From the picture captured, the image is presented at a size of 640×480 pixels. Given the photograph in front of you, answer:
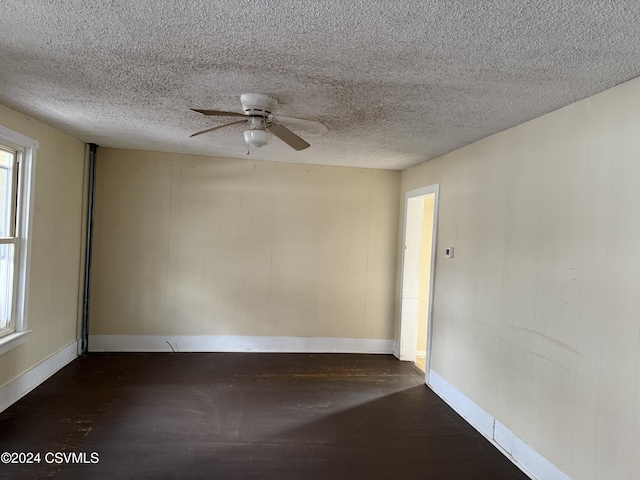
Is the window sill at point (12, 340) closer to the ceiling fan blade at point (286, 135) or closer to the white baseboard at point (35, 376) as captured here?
the white baseboard at point (35, 376)

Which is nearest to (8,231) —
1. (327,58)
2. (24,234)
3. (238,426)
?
(24,234)

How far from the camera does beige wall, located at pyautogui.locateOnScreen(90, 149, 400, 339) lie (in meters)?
4.25

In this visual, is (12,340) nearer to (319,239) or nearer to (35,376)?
(35,376)

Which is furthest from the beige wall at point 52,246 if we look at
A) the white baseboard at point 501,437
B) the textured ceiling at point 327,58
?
the white baseboard at point 501,437

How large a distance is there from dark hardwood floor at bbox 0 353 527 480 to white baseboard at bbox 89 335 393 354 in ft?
1.11

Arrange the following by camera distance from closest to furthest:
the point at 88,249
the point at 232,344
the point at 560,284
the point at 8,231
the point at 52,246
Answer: the point at 560,284
the point at 8,231
the point at 52,246
the point at 88,249
the point at 232,344

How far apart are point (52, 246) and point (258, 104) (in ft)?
8.33

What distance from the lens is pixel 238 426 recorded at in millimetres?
2775

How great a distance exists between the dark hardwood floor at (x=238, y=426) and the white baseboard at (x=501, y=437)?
63 mm

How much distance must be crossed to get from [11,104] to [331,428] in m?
3.29

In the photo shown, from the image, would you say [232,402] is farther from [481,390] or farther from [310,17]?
[310,17]

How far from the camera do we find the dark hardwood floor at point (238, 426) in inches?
90.7

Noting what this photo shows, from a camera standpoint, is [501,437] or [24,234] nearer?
[501,437]

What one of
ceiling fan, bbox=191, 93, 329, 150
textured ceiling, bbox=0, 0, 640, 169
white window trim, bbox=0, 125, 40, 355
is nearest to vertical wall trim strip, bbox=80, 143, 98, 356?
white window trim, bbox=0, 125, 40, 355
